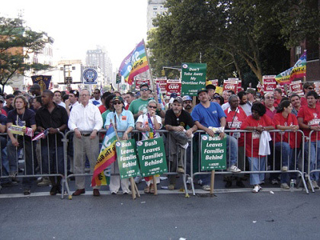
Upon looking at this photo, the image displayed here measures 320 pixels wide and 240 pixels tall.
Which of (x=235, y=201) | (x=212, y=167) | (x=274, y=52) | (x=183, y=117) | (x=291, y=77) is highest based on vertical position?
(x=274, y=52)

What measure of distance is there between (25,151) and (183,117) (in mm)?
3223

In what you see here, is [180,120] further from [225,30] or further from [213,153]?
[225,30]

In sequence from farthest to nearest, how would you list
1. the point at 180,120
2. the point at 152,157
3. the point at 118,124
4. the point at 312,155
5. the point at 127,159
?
the point at 312,155 < the point at 180,120 < the point at 118,124 < the point at 152,157 < the point at 127,159

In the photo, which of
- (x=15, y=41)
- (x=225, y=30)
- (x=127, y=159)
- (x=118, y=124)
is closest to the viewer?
(x=127, y=159)

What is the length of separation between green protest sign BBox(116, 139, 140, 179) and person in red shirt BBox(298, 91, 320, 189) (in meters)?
3.51

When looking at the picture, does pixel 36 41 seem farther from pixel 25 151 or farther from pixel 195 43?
pixel 25 151

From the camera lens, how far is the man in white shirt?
732cm

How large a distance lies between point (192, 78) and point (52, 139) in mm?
3914

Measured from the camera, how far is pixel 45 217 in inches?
237

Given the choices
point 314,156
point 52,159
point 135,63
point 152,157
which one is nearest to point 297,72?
point 314,156

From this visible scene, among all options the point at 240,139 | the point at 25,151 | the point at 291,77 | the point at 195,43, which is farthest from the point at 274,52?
the point at 25,151

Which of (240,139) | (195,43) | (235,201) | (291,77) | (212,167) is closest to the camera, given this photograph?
(235,201)

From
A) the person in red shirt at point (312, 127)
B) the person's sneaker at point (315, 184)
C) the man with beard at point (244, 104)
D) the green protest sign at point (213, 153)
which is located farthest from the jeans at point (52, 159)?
the person's sneaker at point (315, 184)

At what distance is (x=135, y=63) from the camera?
947cm
